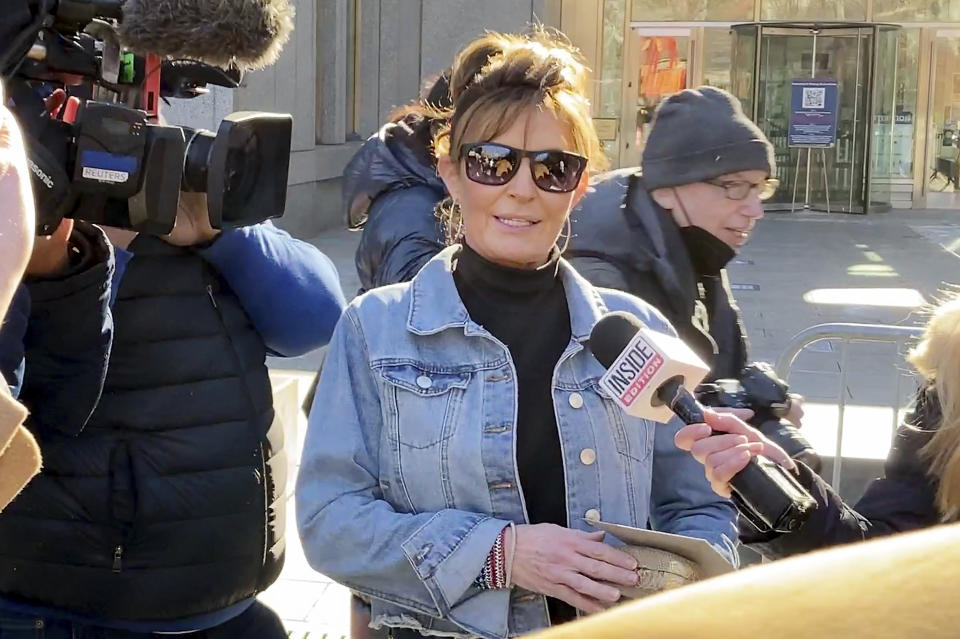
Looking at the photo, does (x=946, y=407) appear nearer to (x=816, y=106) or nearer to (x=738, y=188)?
(x=738, y=188)

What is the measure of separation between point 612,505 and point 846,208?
15844 millimetres

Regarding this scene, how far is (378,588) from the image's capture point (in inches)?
76.6

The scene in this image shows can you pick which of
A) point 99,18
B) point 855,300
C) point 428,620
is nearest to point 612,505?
point 428,620

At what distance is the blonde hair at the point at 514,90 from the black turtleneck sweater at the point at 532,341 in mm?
214

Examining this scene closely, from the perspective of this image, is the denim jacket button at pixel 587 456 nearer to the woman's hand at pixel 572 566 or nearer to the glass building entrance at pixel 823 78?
the woman's hand at pixel 572 566

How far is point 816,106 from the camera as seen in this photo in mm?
16547

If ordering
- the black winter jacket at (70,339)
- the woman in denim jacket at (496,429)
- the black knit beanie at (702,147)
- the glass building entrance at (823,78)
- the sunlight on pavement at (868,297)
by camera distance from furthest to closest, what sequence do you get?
the glass building entrance at (823,78)
the sunlight on pavement at (868,297)
the black knit beanie at (702,147)
the black winter jacket at (70,339)
the woman in denim jacket at (496,429)

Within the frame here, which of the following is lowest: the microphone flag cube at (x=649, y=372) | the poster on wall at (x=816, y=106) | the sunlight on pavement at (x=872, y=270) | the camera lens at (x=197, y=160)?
the sunlight on pavement at (x=872, y=270)

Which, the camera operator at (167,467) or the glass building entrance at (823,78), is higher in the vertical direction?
the glass building entrance at (823,78)

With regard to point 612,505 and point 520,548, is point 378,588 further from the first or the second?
point 612,505

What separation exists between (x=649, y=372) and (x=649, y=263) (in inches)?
46.2

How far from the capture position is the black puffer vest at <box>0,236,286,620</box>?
87.6 inches

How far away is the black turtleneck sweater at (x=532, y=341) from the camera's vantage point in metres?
1.99

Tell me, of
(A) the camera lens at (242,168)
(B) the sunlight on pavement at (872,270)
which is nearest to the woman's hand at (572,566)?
(A) the camera lens at (242,168)
